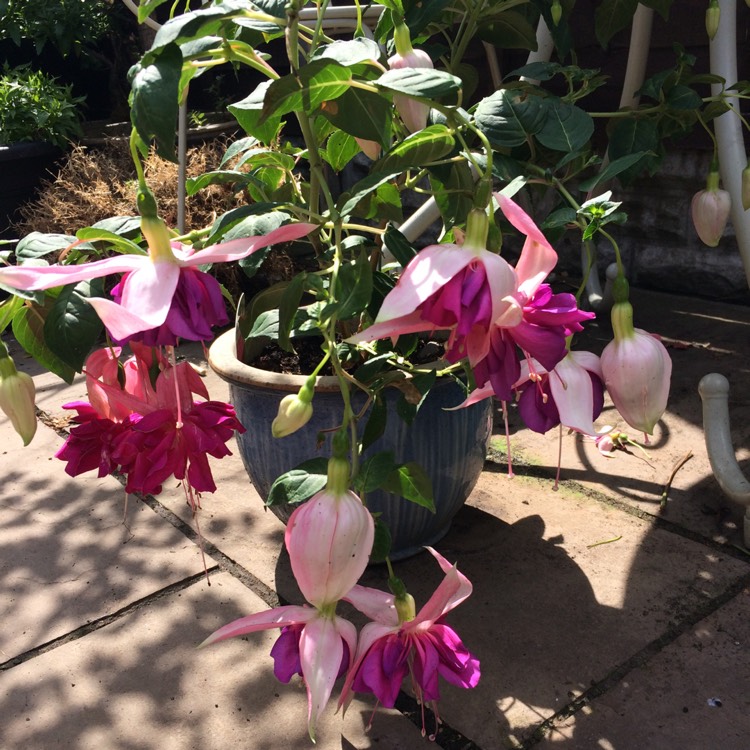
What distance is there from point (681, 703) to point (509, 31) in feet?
2.67

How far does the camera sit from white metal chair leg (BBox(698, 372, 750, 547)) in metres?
1.22

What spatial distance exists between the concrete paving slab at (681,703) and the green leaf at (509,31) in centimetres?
75

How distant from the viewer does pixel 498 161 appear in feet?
2.70

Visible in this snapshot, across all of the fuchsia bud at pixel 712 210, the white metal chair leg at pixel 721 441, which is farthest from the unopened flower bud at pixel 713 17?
the white metal chair leg at pixel 721 441

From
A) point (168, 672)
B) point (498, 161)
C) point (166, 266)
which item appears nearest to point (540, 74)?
point (498, 161)

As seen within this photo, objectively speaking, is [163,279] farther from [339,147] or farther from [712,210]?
[712,210]

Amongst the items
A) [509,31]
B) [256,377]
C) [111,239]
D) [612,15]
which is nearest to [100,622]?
[256,377]

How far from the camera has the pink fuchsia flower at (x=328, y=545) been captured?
59 cm

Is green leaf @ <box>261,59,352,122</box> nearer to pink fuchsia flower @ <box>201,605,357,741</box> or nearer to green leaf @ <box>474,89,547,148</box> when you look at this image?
green leaf @ <box>474,89,547,148</box>

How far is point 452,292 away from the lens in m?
0.55

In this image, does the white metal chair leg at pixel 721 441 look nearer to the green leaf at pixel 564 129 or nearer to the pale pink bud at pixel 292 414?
the green leaf at pixel 564 129

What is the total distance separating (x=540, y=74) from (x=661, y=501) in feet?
2.40

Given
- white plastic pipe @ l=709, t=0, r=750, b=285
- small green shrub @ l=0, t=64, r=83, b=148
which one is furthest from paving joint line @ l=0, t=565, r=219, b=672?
small green shrub @ l=0, t=64, r=83, b=148

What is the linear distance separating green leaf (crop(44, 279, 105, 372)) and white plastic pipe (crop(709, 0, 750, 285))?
0.86 m
